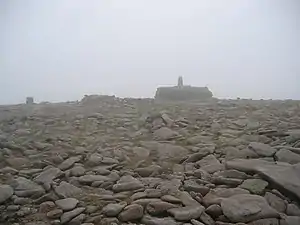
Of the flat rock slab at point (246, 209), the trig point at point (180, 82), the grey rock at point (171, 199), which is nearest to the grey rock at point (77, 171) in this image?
the grey rock at point (171, 199)

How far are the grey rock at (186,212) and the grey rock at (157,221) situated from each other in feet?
0.16

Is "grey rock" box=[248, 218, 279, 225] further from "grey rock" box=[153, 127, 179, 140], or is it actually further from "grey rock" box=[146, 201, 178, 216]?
"grey rock" box=[153, 127, 179, 140]

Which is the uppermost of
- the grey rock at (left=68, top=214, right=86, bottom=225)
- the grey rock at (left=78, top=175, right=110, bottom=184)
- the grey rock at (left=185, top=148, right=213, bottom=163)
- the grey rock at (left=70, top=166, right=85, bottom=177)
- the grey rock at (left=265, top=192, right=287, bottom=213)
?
the grey rock at (left=185, top=148, right=213, bottom=163)

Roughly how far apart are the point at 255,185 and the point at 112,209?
1187 mm

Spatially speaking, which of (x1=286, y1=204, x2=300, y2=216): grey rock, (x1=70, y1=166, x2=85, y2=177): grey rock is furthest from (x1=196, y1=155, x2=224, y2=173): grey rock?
(x1=70, y1=166, x2=85, y2=177): grey rock

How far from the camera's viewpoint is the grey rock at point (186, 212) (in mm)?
2221

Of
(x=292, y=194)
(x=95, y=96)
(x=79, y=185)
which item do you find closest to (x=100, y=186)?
(x=79, y=185)

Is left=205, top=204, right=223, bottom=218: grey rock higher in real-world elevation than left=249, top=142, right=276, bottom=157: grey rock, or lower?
lower

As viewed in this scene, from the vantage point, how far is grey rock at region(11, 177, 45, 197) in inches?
104

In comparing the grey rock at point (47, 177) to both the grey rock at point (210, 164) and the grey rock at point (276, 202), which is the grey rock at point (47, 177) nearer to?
the grey rock at point (210, 164)

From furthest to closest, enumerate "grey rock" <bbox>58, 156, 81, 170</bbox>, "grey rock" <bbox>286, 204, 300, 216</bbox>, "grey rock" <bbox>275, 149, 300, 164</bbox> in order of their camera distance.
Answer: "grey rock" <bbox>58, 156, 81, 170</bbox>
"grey rock" <bbox>275, 149, 300, 164</bbox>
"grey rock" <bbox>286, 204, 300, 216</bbox>

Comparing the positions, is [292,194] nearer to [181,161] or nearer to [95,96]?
[181,161]

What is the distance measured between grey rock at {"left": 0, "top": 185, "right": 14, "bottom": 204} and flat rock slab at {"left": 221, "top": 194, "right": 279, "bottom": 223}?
172cm

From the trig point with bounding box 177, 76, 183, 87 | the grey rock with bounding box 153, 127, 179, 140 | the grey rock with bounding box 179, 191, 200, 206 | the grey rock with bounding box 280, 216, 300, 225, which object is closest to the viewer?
the grey rock with bounding box 280, 216, 300, 225
